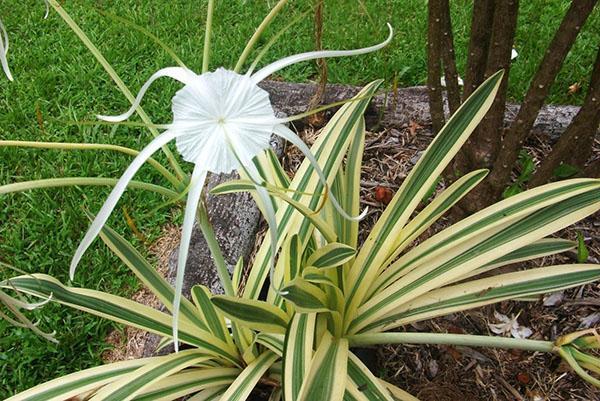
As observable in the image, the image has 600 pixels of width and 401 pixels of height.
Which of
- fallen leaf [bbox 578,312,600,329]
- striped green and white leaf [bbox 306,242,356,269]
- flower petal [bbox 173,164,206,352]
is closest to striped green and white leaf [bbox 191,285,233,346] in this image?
striped green and white leaf [bbox 306,242,356,269]

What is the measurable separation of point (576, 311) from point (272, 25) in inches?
59.1

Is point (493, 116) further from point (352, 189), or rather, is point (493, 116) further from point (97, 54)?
point (97, 54)

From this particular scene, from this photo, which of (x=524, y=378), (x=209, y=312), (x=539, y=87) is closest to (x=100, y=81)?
(x=209, y=312)

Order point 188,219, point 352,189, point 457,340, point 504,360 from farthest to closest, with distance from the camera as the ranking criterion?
point 504,360, point 352,189, point 457,340, point 188,219

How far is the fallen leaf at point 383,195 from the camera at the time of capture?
1.61 metres

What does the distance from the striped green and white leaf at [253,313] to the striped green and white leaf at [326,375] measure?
81 mm

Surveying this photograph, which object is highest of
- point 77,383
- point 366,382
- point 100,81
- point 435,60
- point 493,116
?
point 100,81

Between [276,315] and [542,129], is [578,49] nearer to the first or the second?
[542,129]

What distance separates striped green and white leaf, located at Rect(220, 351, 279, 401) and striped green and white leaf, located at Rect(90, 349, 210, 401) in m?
0.08

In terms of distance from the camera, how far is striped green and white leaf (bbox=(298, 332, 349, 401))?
2.95ft

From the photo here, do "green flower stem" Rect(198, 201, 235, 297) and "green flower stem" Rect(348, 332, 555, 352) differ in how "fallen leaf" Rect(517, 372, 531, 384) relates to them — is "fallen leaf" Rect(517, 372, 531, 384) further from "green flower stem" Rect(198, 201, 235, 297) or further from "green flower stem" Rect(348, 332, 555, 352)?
"green flower stem" Rect(198, 201, 235, 297)

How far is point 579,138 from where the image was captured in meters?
1.27

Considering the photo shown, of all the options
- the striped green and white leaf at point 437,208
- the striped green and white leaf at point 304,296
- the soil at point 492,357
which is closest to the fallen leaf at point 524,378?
the soil at point 492,357

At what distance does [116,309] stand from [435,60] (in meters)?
0.80
